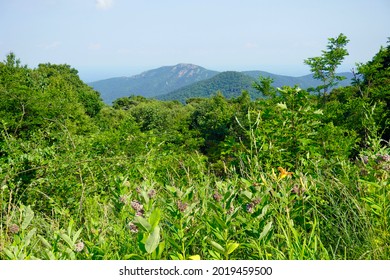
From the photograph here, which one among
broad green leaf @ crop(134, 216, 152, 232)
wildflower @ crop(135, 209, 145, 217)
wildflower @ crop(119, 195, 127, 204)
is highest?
broad green leaf @ crop(134, 216, 152, 232)

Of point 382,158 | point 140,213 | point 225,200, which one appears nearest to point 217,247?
point 225,200

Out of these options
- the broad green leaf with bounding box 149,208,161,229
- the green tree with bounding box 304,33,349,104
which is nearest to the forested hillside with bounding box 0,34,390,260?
the broad green leaf with bounding box 149,208,161,229

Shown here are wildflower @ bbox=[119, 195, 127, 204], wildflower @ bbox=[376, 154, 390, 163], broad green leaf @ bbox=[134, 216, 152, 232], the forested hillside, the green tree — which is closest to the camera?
broad green leaf @ bbox=[134, 216, 152, 232]

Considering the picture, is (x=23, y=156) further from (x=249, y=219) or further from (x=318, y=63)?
(x=318, y=63)

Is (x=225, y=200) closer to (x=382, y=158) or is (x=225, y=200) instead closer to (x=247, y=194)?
(x=247, y=194)

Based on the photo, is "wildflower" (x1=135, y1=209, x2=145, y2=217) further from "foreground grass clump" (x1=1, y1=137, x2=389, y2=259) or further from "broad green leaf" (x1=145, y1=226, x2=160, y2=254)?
"broad green leaf" (x1=145, y1=226, x2=160, y2=254)

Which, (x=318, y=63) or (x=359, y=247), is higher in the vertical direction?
(x=318, y=63)

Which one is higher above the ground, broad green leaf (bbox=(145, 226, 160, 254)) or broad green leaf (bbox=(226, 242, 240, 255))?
broad green leaf (bbox=(145, 226, 160, 254))

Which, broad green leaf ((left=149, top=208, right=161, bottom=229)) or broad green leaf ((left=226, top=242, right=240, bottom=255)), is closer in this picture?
broad green leaf ((left=149, top=208, right=161, bottom=229))

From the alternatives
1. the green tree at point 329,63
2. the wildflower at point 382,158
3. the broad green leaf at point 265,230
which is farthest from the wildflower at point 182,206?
the green tree at point 329,63

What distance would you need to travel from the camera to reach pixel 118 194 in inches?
62.7

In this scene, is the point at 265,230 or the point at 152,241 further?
the point at 265,230

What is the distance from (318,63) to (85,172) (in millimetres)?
14132
